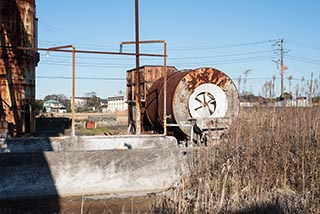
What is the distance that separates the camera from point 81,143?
813cm

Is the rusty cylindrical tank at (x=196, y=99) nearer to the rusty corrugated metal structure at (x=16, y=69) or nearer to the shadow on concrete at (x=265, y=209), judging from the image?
the rusty corrugated metal structure at (x=16, y=69)

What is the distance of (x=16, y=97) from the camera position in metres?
9.73

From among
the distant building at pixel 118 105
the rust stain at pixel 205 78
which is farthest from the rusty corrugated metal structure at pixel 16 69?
the distant building at pixel 118 105

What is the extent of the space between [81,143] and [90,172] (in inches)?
80.6

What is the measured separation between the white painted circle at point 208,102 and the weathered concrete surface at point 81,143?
1652 mm

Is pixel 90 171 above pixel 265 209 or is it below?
above

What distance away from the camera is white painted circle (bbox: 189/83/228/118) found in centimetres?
1002

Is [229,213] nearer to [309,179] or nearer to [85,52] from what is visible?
[309,179]

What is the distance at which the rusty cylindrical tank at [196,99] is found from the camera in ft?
32.3

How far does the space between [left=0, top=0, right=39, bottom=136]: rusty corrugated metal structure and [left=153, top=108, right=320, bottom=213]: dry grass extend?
17.2ft

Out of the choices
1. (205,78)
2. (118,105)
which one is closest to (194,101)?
(205,78)

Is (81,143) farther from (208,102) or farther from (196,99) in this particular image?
(208,102)

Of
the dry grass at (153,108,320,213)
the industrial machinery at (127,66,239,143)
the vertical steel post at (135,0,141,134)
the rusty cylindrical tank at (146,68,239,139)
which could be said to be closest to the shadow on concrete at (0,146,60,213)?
the dry grass at (153,108,320,213)

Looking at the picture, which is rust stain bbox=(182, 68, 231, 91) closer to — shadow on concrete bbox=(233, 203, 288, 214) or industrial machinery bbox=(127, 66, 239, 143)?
industrial machinery bbox=(127, 66, 239, 143)
